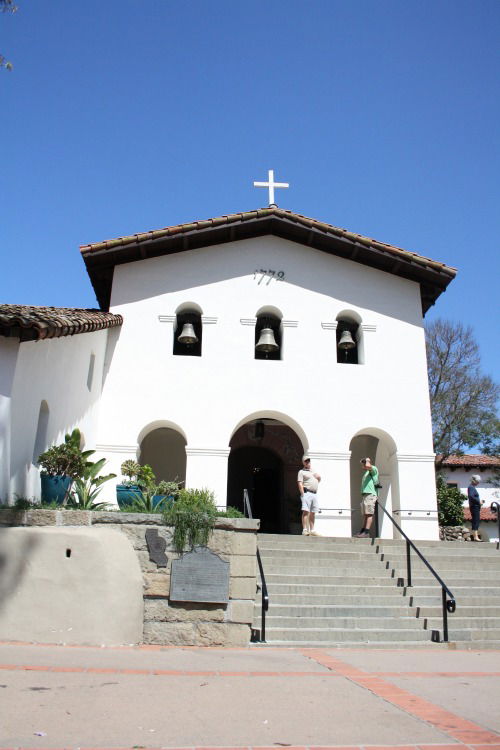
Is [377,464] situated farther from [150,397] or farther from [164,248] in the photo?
[164,248]

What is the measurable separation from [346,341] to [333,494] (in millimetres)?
3372

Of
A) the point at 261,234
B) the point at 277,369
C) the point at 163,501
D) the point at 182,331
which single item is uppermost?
the point at 261,234

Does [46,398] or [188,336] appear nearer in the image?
[46,398]

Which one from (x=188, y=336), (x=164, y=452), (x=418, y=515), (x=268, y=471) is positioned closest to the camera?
(x=418, y=515)

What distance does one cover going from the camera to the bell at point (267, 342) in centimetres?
1355

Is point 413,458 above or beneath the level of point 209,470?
above

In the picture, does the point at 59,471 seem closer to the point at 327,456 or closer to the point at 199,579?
the point at 199,579

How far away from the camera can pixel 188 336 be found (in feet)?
43.8

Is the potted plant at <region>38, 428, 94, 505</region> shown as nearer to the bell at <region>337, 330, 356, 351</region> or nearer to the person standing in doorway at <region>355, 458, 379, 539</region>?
the person standing in doorway at <region>355, 458, 379, 539</region>

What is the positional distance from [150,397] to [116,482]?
1.89 metres

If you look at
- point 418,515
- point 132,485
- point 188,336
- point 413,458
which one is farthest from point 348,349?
point 132,485

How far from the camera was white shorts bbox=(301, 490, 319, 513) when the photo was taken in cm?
1191

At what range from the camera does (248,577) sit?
318 inches

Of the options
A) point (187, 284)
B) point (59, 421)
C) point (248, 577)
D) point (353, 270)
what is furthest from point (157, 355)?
point (248, 577)
